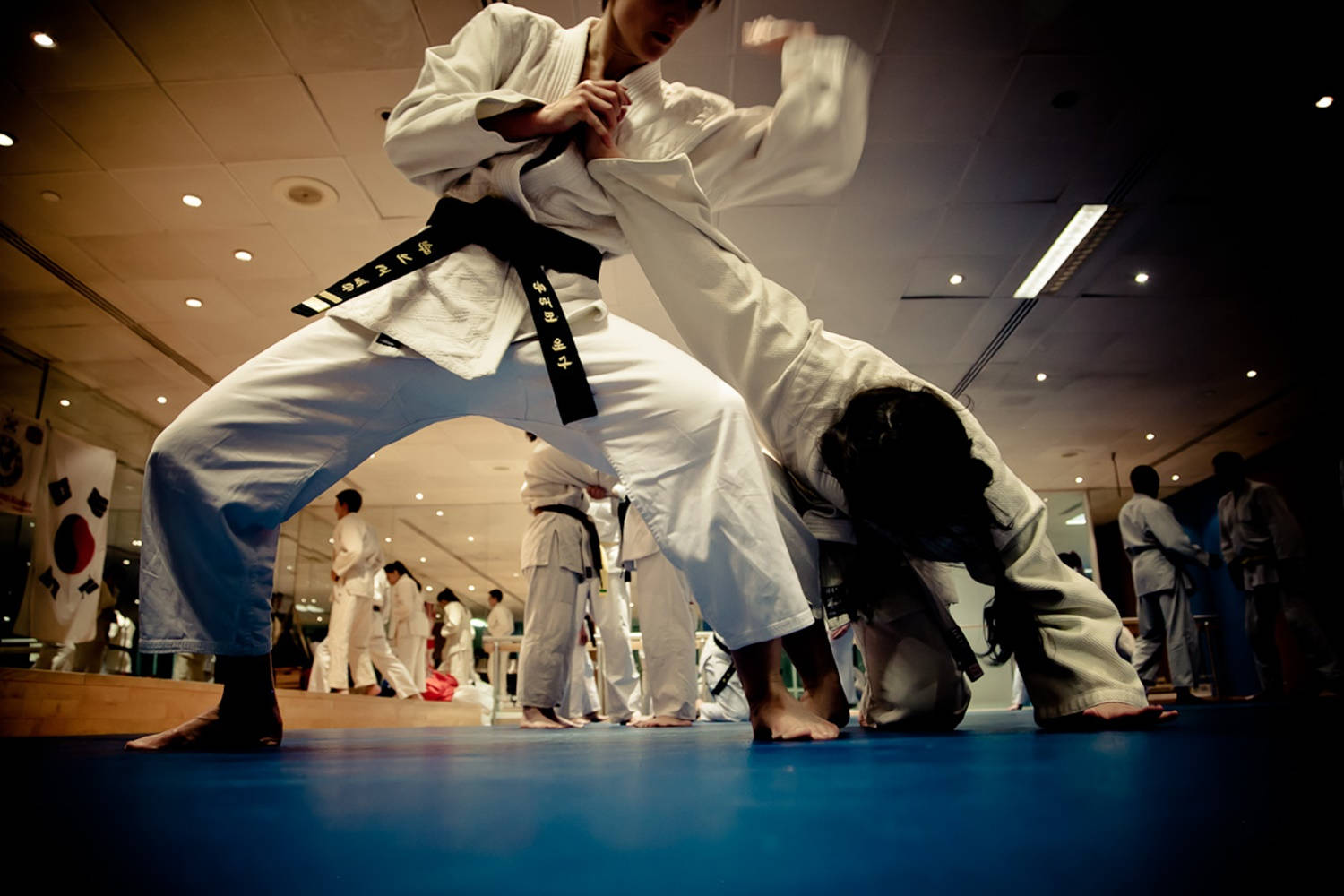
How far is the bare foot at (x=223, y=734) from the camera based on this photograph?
124 centimetres

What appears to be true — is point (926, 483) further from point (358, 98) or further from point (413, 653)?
point (413, 653)

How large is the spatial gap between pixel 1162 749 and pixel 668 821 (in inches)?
25.6

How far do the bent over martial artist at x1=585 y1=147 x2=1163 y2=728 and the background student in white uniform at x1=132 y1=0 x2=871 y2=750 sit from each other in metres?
0.21

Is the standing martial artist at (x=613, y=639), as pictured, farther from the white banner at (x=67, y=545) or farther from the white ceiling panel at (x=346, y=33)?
the white banner at (x=67, y=545)

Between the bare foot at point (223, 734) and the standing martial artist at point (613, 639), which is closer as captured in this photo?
the bare foot at point (223, 734)

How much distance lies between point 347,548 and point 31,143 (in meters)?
3.44

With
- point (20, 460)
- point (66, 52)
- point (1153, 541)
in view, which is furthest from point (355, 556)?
point (1153, 541)

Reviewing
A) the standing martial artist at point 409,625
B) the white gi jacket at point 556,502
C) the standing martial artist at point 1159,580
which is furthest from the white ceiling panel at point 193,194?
the standing martial artist at point 1159,580

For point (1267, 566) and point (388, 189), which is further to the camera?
point (1267, 566)

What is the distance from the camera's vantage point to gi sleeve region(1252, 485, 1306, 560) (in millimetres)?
5477

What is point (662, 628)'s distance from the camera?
372cm

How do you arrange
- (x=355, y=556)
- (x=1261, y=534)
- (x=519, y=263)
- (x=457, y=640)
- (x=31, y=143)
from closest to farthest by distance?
(x=519, y=263) < (x=31, y=143) < (x=1261, y=534) < (x=355, y=556) < (x=457, y=640)

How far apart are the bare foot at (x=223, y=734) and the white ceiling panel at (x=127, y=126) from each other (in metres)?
4.12

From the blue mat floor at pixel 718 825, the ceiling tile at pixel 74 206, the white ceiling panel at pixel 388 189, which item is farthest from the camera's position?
the ceiling tile at pixel 74 206
